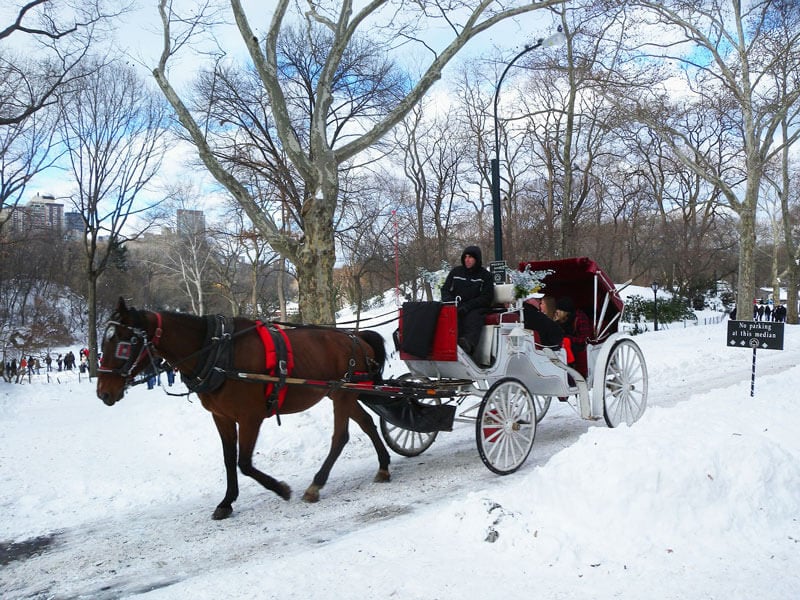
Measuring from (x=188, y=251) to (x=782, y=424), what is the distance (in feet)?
137

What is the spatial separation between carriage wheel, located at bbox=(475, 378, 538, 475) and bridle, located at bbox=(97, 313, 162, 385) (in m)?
3.08

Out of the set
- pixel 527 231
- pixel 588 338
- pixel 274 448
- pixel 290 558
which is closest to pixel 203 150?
pixel 274 448

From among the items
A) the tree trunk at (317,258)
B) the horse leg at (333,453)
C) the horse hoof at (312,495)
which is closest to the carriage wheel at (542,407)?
the horse leg at (333,453)

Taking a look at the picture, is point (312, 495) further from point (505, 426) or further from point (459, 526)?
point (505, 426)

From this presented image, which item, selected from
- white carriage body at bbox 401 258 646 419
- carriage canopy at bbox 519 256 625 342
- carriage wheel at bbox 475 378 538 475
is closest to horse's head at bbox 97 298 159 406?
white carriage body at bbox 401 258 646 419

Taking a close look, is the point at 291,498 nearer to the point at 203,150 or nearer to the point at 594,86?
the point at 203,150

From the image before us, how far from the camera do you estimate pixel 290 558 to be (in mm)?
4141

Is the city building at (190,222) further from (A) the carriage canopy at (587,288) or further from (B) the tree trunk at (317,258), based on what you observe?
(A) the carriage canopy at (587,288)

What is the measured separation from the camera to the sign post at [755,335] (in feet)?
28.9

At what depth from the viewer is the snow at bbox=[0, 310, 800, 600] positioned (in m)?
3.65

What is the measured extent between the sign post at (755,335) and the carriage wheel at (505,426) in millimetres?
4209

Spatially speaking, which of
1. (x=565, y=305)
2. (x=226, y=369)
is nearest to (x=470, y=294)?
(x=565, y=305)

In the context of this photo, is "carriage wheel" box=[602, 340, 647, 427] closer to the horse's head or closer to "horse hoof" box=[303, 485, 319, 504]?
"horse hoof" box=[303, 485, 319, 504]

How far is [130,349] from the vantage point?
5031 millimetres
